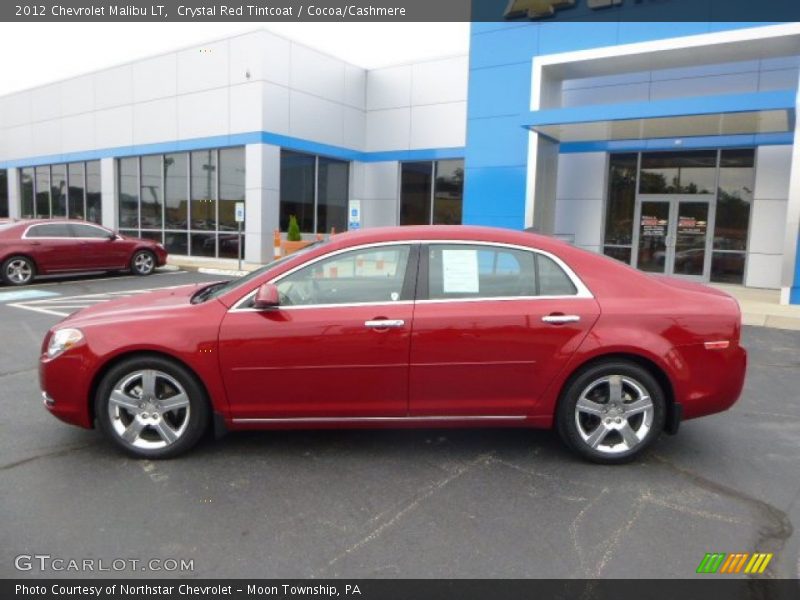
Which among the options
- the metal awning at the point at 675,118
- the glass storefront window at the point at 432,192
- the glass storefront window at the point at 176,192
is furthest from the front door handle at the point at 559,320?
the glass storefront window at the point at 176,192

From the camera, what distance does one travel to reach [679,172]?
1546 cm

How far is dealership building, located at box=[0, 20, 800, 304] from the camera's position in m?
13.6

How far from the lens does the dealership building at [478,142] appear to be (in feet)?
44.7

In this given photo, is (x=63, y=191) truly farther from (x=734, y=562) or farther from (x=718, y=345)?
(x=734, y=562)

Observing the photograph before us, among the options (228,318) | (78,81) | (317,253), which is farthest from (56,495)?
(78,81)

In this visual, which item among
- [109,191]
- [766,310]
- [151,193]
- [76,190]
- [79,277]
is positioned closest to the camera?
[766,310]

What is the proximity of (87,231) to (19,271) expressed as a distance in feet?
5.86

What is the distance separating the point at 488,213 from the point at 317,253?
1241 centimetres

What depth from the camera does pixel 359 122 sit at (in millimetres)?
21234

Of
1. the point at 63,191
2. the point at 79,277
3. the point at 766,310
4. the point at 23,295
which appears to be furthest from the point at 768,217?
the point at 63,191

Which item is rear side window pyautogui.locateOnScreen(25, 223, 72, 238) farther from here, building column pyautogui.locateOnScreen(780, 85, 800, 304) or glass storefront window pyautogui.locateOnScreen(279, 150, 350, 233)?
building column pyautogui.locateOnScreen(780, 85, 800, 304)

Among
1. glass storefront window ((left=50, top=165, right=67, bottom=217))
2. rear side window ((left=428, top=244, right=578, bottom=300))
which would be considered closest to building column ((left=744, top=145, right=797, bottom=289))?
rear side window ((left=428, top=244, right=578, bottom=300))

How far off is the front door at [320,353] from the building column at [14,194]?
29.0 m

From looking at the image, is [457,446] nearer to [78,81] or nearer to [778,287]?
[778,287]
